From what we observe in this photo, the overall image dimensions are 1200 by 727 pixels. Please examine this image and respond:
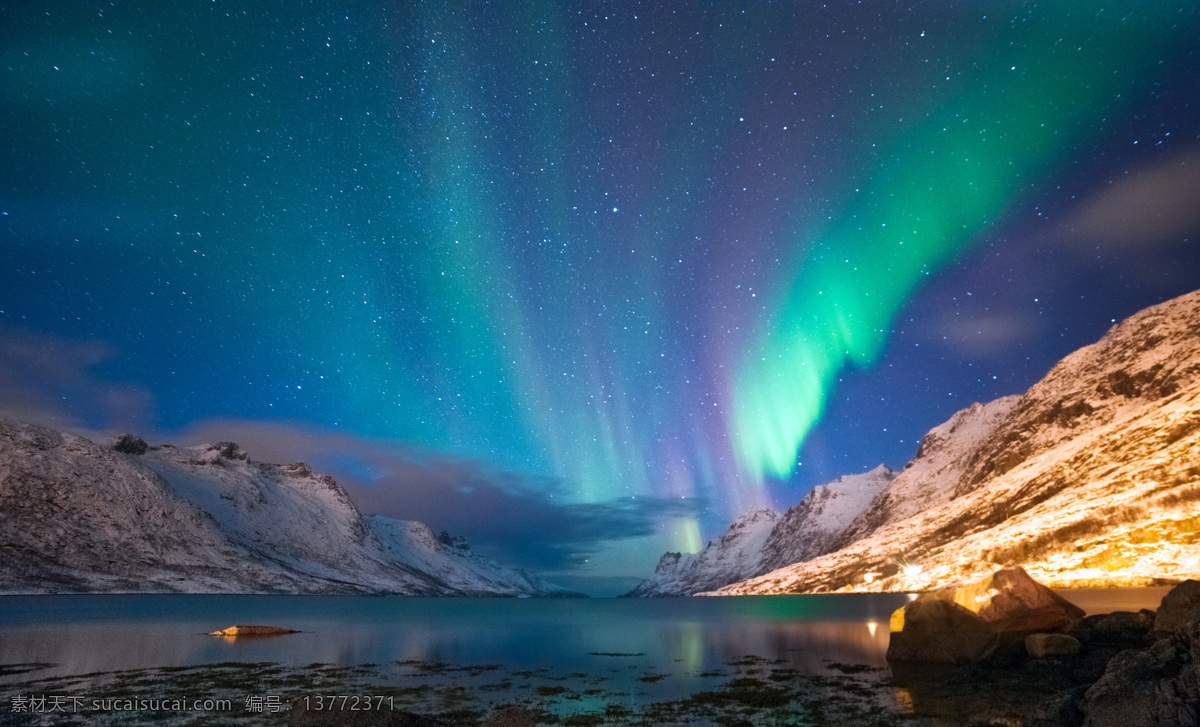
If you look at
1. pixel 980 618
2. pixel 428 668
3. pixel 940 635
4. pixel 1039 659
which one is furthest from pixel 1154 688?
pixel 428 668

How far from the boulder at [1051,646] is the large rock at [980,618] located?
154 centimetres

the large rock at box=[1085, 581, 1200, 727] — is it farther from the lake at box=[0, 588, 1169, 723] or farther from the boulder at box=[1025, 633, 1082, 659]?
the boulder at box=[1025, 633, 1082, 659]

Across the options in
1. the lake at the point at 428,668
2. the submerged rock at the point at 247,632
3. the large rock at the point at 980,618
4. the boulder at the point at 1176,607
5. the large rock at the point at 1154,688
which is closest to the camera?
the large rock at the point at 1154,688

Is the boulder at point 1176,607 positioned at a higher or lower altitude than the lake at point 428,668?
higher

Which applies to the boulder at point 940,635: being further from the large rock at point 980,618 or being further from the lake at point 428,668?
the lake at point 428,668

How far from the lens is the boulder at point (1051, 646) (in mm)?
32812

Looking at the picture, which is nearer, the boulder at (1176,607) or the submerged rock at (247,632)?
the boulder at (1176,607)

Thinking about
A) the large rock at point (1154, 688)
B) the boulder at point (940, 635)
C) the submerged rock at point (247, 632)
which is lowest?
the submerged rock at point (247, 632)

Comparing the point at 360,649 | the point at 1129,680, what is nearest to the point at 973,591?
the point at 1129,680

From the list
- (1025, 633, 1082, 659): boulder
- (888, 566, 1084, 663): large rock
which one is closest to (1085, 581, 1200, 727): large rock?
(1025, 633, 1082, 659): boulder

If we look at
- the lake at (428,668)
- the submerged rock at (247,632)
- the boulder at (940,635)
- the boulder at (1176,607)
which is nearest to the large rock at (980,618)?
the boulder at (940,635)

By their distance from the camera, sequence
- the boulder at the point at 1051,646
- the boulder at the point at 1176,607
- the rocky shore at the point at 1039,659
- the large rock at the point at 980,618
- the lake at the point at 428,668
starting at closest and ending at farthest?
1. the rocky shore at the point at 1039,659
2. the boulder at the point at 1176,607
3. the lake at the point at 428,668
4. the boulder at the point at 1051,646
5. the large rock at the point at 980,618

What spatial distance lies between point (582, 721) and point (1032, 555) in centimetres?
19523

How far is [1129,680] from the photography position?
1680cm
